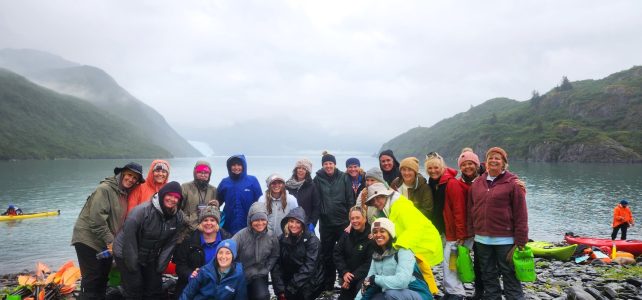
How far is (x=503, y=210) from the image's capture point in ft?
24.2

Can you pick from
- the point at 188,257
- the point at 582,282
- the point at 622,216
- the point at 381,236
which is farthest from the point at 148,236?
the point at 622,216

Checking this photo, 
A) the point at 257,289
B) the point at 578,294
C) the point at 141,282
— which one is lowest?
the point at 578,294

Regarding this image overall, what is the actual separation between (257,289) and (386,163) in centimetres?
441

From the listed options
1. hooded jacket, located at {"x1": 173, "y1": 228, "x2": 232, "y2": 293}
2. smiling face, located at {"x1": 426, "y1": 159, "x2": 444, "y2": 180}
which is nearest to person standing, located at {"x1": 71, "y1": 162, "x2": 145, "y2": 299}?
hooded jacket, located at {"x1": 173, "y1": 228, "x2": 232, "y2": 293}

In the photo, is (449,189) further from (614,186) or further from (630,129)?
(630,129)

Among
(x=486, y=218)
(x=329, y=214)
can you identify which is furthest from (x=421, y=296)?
(x=329, y=214)

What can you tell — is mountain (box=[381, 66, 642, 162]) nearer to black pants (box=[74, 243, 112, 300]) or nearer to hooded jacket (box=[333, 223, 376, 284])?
hooded jacket (box=[333, 223, 376, 284])

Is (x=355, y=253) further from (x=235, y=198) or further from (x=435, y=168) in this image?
(x=235, y=198)

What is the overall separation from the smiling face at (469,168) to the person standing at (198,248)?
214 inches

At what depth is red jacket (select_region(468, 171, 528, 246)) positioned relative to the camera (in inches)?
287

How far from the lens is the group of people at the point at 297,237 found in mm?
7191

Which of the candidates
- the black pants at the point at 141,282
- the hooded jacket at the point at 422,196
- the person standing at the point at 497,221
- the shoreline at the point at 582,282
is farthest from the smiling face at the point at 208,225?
the person standing at the point at 497,221

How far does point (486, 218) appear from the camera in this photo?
7.49 meters

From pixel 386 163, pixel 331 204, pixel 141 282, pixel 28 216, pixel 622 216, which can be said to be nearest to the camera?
pixel 141 282
